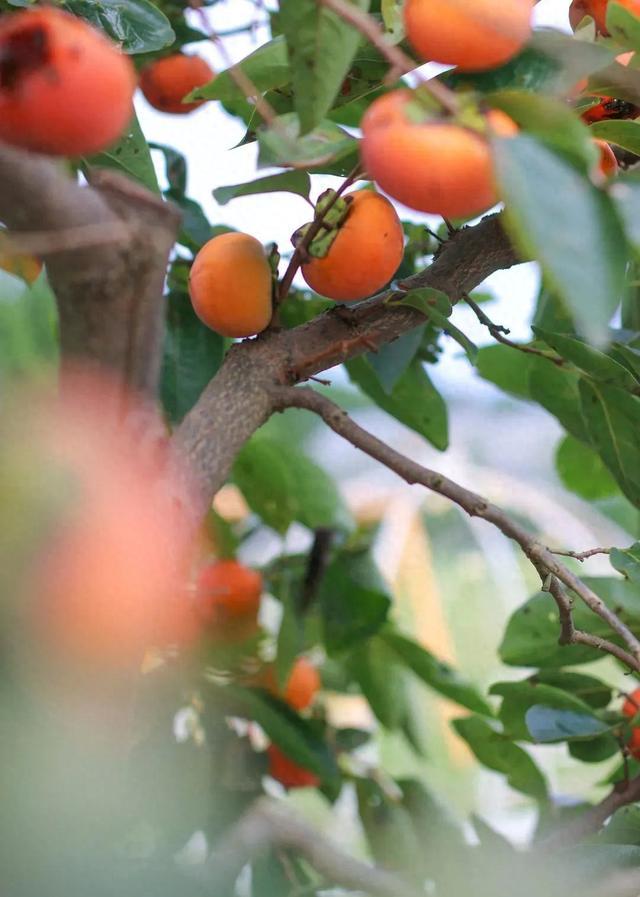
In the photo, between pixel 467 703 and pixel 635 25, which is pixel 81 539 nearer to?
pixel 635 25

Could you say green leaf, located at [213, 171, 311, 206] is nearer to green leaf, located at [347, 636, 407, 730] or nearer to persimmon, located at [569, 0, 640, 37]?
persimmon, located at [569, 0, 640, 37]

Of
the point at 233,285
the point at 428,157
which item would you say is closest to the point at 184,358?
the point at 233,285

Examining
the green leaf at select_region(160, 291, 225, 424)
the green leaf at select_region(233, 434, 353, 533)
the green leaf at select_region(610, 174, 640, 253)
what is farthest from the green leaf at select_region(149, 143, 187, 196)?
the green leaf at select_region(610, 174, 640, 253)

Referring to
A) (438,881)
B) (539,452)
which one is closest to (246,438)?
(438,881)

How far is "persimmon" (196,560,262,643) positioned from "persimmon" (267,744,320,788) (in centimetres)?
12

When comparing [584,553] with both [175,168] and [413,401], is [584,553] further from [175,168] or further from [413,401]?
[175,168]

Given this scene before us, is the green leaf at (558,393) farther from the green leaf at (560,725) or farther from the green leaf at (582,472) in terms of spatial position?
the green leaf at (582,472)

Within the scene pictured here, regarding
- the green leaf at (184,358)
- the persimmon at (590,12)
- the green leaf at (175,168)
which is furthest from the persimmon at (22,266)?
the persimmon at (590,12)

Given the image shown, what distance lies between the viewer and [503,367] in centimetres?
101

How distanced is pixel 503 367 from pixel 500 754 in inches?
13.5

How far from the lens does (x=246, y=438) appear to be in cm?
57

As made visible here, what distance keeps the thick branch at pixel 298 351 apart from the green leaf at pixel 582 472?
1.76ft

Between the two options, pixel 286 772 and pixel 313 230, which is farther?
pixel 286 772

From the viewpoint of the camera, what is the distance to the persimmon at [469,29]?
0.42 metres
